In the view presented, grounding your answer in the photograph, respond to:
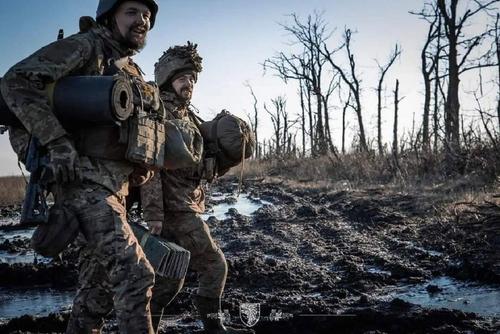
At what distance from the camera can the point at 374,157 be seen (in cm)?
1775

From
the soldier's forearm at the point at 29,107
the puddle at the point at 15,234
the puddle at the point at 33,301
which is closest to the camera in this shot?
the soldier's forearm at the point at 29,107

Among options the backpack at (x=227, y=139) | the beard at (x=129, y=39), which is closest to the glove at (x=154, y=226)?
the backpack at (x=227, y=139)

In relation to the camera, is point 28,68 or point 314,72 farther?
point 314,72

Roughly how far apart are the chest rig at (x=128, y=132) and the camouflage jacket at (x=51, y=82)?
0.03 meters

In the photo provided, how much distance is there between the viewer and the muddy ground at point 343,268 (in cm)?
386

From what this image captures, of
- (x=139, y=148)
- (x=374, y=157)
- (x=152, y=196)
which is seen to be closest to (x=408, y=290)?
(x=152, y=196)

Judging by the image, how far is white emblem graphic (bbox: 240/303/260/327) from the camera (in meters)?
4.01

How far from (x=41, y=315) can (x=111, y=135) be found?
244cm

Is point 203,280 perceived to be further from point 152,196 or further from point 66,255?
point 66,255

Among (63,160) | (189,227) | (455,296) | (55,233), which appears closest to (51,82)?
(63,160)

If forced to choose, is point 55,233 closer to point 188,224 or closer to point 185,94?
point 188,224

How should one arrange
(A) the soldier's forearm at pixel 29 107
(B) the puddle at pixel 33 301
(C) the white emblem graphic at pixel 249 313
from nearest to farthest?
(A) the soldier's forearm at pixel 29 107 → (C) the white emblem graphic at pixel 249 313 → (B) the puddle at pixel 33 301

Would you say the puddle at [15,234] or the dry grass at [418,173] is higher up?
the dry grass at [418,173]

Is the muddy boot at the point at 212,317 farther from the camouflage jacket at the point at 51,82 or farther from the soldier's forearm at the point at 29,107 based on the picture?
the soldier's forearm at the point at 29,107
